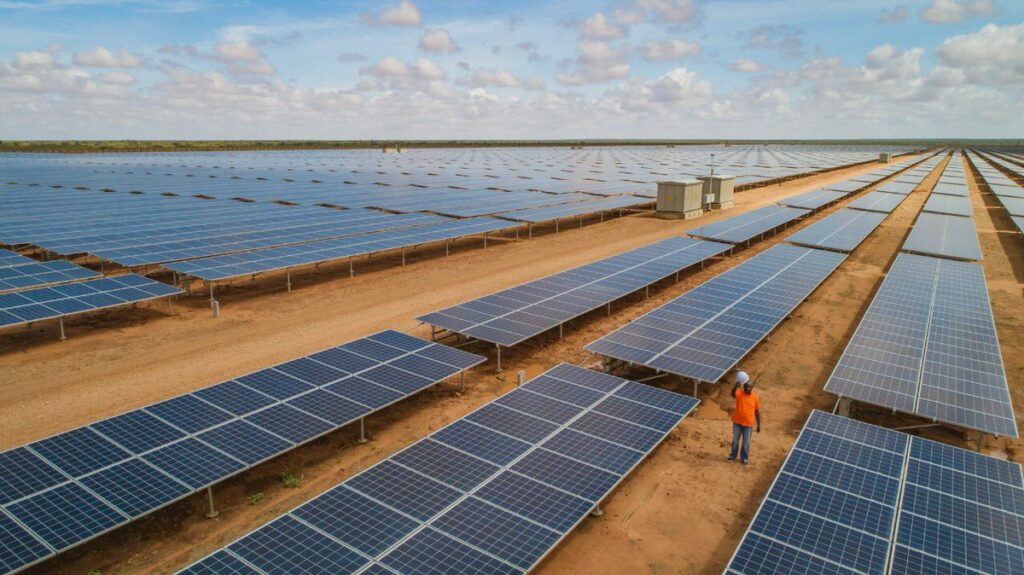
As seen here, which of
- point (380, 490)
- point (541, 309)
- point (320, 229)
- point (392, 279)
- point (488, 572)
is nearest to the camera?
point (488, 572)

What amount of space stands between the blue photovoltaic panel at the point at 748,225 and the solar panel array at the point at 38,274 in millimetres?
30242

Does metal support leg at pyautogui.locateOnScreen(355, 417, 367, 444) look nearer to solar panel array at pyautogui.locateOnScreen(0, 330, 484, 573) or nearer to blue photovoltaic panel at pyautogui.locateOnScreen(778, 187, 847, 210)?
solar panel array at pyautogui.locateOnScreen(0, 330, 484, 573)

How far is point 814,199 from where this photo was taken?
50.3 m

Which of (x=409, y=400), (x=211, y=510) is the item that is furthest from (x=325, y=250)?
(x=211, y=510)

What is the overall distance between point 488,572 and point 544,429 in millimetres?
4024

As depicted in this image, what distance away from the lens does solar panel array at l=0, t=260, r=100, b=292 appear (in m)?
20.7

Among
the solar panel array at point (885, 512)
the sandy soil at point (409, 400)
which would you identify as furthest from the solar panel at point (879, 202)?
the solar panel array at point (885, 512)

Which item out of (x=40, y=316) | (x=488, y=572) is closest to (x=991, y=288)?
(x=488, y=572)

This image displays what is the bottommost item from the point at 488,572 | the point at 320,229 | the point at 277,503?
the point at 277,503

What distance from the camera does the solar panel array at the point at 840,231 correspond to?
101ft

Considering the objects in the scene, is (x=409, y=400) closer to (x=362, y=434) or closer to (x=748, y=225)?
(x=362, y=434)

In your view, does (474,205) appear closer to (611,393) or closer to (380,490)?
(611,393)

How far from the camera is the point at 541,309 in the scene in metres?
18.8

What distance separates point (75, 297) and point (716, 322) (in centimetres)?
2127
